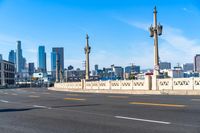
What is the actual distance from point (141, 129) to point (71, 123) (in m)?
2.58

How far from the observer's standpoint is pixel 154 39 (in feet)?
122

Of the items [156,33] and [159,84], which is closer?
[159,84]

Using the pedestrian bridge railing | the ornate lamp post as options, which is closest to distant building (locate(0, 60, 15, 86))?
the pedestrian bridge railing

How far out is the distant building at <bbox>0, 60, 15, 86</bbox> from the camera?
538 feet

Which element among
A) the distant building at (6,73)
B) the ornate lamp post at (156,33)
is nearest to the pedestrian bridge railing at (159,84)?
the ornate lamp post at (156,33)

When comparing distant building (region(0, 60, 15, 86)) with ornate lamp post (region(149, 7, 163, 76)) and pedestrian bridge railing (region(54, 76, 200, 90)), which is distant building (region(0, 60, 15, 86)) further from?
ornate lamp post (region(149, 7, 163, 76))

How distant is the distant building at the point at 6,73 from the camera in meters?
164

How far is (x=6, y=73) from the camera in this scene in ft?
573

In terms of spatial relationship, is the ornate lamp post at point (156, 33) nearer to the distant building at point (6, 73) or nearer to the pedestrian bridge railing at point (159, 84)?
the pedestrian bridge railing at point (159, 84)

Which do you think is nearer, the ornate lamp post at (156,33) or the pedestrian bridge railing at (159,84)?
the pedestrian bridge railing at (159,84)

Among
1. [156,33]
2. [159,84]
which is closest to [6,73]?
[156,33]

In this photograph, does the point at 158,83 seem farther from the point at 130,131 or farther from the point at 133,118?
the point at 130,131

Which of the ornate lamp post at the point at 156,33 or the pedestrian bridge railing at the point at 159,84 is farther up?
the ornate lamp post at the point at 156,33

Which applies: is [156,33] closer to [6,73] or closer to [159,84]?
[159,84]
